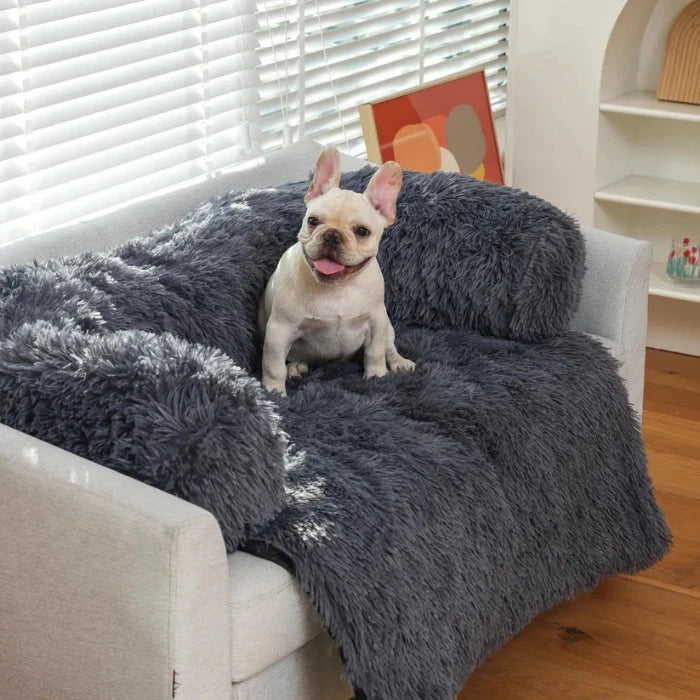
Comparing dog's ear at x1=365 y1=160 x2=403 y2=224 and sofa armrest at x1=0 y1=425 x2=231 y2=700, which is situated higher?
dog's ear at x1=365 y1=160 x2=403 y2=224

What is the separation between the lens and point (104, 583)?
4.66 feet

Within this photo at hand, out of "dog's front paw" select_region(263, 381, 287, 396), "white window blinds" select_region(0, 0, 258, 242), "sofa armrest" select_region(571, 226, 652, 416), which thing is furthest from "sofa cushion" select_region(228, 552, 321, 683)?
"white window blinds" select_region(0, 0, 258, 242)

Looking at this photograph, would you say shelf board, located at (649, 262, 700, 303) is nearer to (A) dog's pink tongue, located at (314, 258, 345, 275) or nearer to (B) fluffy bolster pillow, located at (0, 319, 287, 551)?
(A) dog's pink tongue, located at (314, 258, 345, 275)

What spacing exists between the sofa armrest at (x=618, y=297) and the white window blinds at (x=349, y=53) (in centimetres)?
100

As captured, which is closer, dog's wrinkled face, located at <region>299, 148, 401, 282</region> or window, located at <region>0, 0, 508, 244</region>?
dog's wrinkled face, located at <region>299, 148, 401, 282</region>

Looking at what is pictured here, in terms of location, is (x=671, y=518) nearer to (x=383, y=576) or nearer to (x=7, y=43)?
(x=383, y=576)

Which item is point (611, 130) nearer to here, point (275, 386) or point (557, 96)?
point (557, 96)

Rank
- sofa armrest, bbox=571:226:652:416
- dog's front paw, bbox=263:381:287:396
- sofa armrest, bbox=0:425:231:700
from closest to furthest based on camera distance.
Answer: sofa armrest, bbox=0:425:231:700
dog's front paw, bbox=263:381:287:396
sofa armrest, bbox=571:226:652:416

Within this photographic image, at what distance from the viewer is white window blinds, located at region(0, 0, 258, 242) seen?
A: 2363mm

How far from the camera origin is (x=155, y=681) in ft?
4.59

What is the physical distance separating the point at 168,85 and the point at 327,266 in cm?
93

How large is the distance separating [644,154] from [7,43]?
1972 mm

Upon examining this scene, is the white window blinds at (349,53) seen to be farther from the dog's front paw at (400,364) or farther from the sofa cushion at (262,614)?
the sofa cushion at (262,614)

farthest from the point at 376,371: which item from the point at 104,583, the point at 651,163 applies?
the point at 651,163
